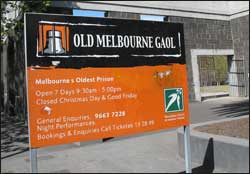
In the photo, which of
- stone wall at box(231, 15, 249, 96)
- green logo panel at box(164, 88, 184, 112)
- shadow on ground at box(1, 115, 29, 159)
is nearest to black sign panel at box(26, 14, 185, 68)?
green logo panel at box(164, 88, 184, 112)

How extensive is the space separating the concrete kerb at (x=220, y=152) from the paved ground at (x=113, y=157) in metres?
0.21

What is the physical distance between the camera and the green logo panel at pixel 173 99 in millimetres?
5008

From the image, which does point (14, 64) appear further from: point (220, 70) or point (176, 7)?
point (220, 70)

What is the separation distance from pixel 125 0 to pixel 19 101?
687cm

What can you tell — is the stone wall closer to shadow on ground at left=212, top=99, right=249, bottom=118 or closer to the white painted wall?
the white painted wall

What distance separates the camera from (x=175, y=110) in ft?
16.7

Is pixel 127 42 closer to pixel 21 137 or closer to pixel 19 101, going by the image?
pixel 21 137

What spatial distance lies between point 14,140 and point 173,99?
7635mm

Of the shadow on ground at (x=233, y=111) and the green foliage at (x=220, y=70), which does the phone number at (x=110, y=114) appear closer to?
the shadow on ground at (x=233, y=111)

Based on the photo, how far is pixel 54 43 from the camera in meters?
4.24

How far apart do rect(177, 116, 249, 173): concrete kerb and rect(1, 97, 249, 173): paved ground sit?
21 centimetres

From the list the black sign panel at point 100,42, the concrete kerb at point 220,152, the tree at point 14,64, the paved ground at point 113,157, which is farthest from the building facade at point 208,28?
the black sign panel at point 100,42

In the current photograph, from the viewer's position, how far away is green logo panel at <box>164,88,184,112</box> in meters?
5.01

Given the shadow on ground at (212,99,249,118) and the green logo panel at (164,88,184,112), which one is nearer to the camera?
the green logo panel at (164,88,184,112)
